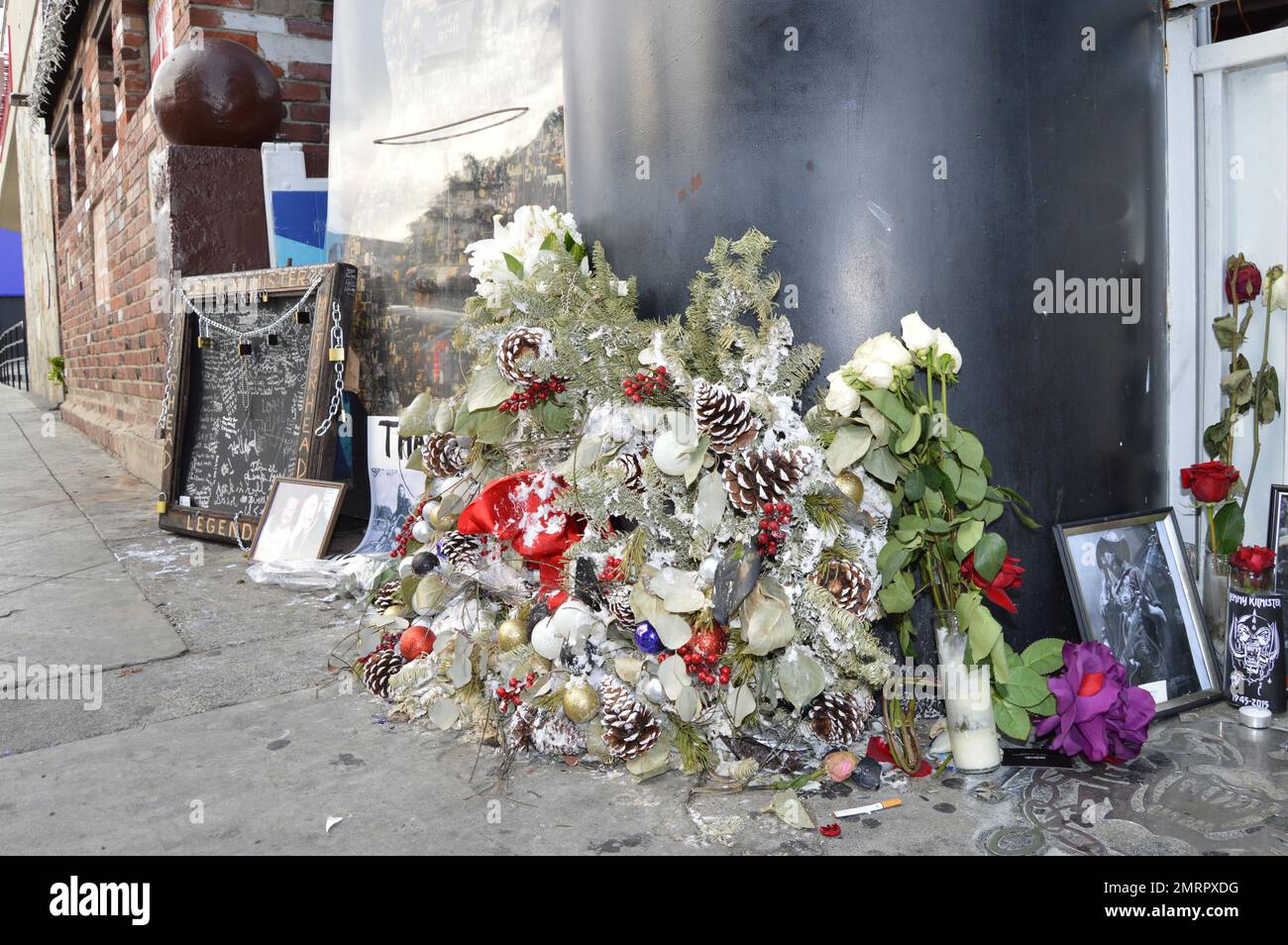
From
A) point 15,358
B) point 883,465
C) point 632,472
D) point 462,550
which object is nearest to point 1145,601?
point 883,465

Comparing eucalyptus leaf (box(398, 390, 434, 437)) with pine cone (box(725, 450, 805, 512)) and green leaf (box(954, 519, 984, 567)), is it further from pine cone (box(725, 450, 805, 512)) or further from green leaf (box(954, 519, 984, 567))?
green leaf (box(954, 519, 984, 567))

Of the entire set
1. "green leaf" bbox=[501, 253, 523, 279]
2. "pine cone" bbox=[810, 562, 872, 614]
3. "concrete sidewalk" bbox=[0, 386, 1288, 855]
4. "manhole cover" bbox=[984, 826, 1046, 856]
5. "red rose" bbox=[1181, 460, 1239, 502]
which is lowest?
"manhole cover" bbox=[984, 826, 1046, 856]

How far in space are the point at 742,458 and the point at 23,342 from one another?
29.5 m

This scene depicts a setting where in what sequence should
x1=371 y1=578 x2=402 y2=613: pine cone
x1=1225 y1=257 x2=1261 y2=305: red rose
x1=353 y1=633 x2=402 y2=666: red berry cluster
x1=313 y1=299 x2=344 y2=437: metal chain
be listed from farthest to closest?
x1=313 y1=299 x2=344 y2=437: metal chain
x1=371 y1=578 x2=402 y2=613: pine cone
x1=353 y1=633 x2=402 y2=666: red berry cluster
x1=1225 y1=257 x2=1261 y2=305: red rose

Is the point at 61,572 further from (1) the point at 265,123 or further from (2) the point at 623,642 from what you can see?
(2) the point at 623,642

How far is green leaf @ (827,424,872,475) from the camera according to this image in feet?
6.88

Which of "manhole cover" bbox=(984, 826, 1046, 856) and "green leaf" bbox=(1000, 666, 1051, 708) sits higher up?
"green leaf" bbox=(1000, 666, 1051, 708)

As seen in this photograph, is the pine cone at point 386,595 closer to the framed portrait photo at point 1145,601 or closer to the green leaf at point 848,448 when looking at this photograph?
the green leaf at point 848,448

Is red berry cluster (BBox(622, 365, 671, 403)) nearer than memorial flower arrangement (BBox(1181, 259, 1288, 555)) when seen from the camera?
Yes

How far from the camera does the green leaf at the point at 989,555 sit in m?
2.09

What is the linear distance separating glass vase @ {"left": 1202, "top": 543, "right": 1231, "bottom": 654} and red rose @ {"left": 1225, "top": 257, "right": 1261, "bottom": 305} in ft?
2.21

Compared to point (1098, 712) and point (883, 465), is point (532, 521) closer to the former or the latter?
point (883, 465)

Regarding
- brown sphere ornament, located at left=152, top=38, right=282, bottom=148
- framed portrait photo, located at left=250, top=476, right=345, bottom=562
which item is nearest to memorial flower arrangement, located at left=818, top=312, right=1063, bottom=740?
framed portrait photo, located at left=250, top=476, right=345, bottom=562

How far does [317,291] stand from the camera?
14.7 feet
